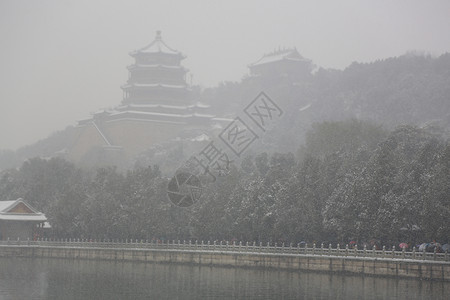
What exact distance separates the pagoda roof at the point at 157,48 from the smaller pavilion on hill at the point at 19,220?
4376cm

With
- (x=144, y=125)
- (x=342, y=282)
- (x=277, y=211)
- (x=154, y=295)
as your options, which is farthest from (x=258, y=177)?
(x=144, y=125)

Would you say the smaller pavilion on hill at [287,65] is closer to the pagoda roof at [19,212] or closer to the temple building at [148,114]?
the temple building at [148,114]

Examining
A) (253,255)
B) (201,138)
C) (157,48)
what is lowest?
(253,255)

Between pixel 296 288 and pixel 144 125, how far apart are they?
63322 mm

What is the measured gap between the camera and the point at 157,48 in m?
99.8

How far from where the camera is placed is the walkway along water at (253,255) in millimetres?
35094

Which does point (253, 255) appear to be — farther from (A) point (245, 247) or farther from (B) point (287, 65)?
(B) point (287, 65)

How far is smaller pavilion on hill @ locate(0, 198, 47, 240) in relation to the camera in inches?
2178

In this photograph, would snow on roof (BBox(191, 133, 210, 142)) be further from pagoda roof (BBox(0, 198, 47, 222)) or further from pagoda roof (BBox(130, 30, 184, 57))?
pagoda roof (BBox(0, 198, 47, 222))

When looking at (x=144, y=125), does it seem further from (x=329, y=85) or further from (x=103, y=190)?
(x=103, y=190)

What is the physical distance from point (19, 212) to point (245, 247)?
1900 cm

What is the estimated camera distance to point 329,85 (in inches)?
3883

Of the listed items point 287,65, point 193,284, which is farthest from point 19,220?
point 287,65

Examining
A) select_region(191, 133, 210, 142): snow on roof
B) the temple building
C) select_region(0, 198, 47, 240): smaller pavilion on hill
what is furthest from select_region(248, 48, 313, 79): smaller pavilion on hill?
select_region(0, 198, 47, 240): smaller pavilion on hill
